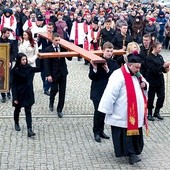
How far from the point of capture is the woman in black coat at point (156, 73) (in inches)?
416

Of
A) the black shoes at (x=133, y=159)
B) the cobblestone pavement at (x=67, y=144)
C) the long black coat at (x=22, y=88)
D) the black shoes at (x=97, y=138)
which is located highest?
the long black coat at (x=22, y=88)

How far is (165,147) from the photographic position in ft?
29.6

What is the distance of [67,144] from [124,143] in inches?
52.6

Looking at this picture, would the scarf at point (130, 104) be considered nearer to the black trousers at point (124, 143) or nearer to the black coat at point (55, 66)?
Result: the black trousers at point (124, 143)

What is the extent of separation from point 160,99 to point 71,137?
7.82ft

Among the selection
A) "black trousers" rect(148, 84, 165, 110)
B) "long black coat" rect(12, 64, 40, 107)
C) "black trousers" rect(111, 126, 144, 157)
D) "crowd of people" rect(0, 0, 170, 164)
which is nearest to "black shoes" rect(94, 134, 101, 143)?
"crowd of people" rect(0, 0, 170, 164)

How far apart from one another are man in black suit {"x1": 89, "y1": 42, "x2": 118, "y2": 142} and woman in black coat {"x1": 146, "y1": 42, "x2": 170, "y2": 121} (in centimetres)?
162

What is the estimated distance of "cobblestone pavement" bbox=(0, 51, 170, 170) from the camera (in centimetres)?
809

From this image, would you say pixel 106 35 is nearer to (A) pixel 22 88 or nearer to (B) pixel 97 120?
(A) pixel 22 88

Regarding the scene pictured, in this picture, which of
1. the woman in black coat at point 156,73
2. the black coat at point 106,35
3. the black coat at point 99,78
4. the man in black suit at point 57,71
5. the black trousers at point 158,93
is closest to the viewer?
the black coat at point 99,78

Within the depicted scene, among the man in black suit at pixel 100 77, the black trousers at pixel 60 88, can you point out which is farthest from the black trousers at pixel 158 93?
the man in black suit at pixel 100 77

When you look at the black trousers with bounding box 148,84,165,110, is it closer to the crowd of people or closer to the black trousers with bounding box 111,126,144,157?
the crowd of people

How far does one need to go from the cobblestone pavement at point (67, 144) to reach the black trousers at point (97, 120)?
22cm

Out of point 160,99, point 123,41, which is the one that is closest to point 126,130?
point 160,99
